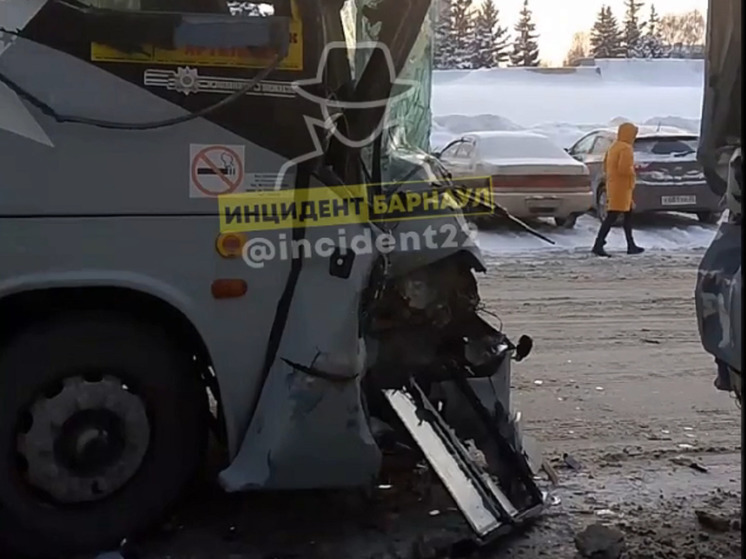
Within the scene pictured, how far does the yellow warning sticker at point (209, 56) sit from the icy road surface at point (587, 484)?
185 cm

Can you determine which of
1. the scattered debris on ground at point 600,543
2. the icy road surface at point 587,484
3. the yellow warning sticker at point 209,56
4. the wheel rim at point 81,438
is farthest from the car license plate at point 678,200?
the wheel rim at point 81,438

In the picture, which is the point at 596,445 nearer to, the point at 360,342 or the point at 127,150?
the point at 360,342

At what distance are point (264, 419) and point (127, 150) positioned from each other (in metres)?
1.12

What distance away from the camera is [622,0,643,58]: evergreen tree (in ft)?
152

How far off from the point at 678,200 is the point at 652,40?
3290cm

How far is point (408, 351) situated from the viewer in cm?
448

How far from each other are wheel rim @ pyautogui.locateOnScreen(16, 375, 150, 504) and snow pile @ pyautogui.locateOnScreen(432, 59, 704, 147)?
61.1ft

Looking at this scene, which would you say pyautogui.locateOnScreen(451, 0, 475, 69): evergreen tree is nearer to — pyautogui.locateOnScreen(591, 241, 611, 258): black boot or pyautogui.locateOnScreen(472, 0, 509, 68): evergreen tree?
pyautogui.locateOnScreen(472, 0, 509, 68): evergreen tree

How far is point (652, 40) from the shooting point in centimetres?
4659

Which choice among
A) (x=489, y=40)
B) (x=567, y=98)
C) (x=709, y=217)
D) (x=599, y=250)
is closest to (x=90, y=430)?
(x=599, y=250)

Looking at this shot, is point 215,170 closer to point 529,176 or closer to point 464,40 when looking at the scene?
point 529,176

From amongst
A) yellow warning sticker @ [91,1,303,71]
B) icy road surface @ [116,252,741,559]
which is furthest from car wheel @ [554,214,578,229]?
yellow warning sticker @ [91,1,303,71]

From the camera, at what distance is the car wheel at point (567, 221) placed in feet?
52.0

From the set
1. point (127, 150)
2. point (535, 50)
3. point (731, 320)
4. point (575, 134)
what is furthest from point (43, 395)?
point (535, 50)
